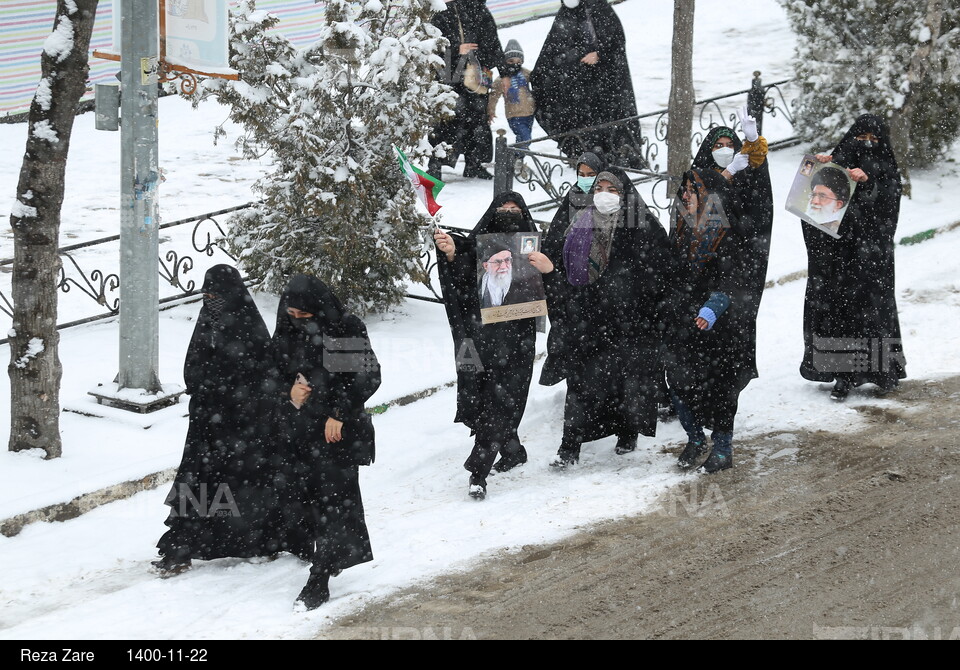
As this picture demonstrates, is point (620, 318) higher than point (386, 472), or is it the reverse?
point (620, 318)

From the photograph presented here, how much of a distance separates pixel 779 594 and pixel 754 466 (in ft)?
5.75

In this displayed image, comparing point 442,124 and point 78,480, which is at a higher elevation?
point 442,124

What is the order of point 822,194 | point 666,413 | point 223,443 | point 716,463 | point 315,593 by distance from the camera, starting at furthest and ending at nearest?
point 666,413 → point 822,194 → point 716,463 → point 223,443 → point 315,593

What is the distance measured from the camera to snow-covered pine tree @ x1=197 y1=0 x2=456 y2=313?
8953 mm

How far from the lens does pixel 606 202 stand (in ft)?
23.1

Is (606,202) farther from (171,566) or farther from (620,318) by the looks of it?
(171,566)

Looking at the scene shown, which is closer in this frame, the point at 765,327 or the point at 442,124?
the point at 765,327

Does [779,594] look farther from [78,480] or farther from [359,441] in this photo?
[78,480]

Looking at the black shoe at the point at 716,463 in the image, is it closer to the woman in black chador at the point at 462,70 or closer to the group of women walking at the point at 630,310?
the group of women walking at the point at 630,310

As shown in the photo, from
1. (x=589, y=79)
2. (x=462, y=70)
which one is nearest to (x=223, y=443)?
(x=462, y=70)

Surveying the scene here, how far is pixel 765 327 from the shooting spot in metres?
9.96

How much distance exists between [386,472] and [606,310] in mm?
A: 1622
